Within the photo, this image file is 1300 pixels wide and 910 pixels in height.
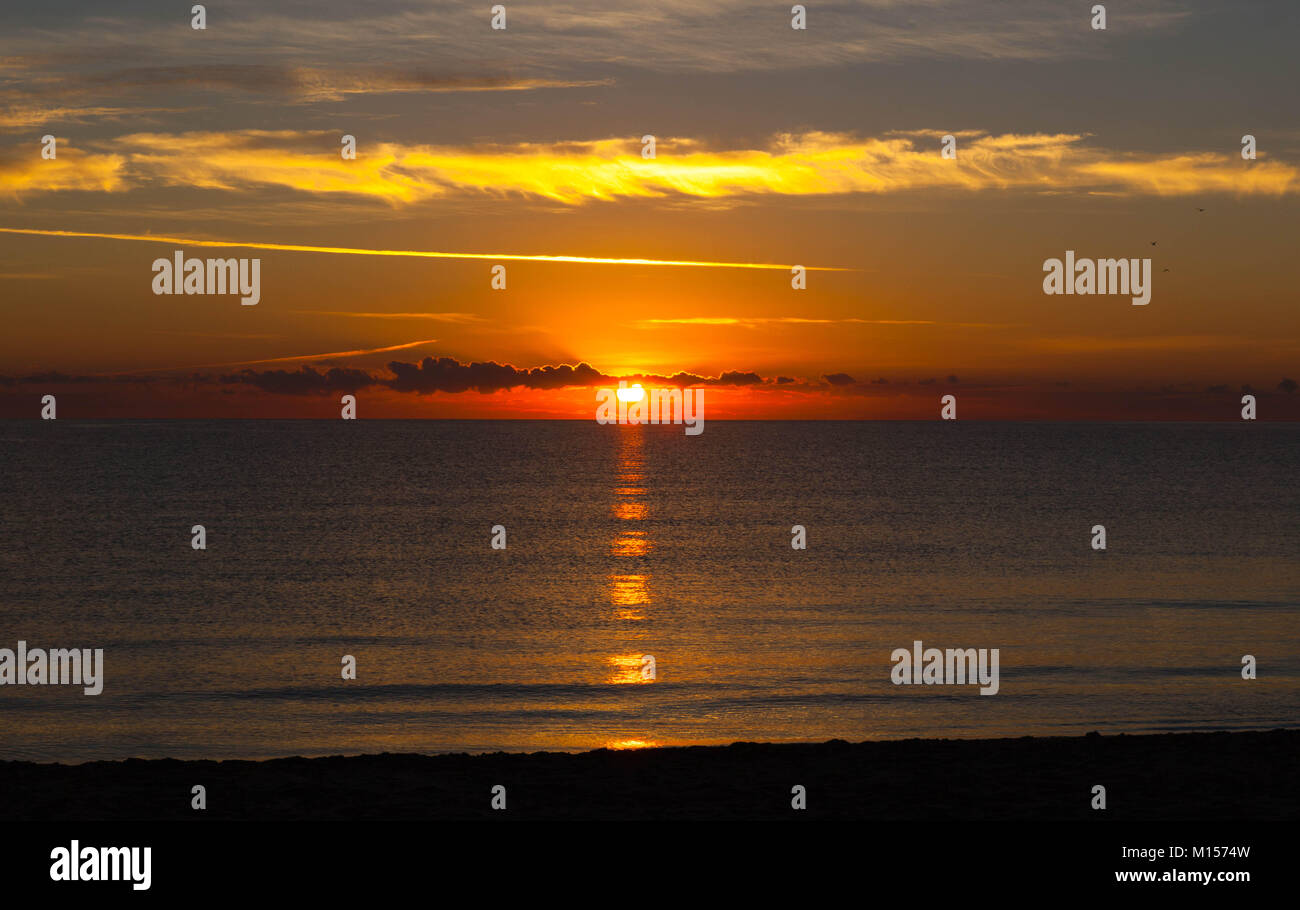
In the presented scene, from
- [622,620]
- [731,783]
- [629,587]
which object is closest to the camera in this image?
[731,783]

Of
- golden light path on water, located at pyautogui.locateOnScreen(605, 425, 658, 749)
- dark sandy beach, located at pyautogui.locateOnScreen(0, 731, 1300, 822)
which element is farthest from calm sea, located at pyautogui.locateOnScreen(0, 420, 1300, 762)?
dark sandy beach, located at pyautogui.locateOnScreen(0, 731, 1300, 822)

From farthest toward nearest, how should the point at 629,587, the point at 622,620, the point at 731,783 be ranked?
the point at 629,587 < the point at 622,620 < the point at 731,783

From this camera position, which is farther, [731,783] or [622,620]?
[622,620]

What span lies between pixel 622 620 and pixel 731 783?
989 inches

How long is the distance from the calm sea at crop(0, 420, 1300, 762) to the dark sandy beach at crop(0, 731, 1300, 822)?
547 centimetres

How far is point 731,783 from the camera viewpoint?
17.2 meters

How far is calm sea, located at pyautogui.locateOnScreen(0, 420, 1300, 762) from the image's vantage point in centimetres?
2620

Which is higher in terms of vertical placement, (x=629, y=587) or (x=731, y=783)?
(x=629, y=587)

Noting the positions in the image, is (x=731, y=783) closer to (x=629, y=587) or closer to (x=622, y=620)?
(x=622, y=620)

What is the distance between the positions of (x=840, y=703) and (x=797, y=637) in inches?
417

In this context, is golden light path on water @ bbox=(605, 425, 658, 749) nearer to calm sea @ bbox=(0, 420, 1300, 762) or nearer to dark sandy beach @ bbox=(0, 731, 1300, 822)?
calm sea @ bbox=(0, 420, 1300, 762)

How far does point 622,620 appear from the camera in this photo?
4225 cm

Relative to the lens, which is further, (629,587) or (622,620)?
(629,587)

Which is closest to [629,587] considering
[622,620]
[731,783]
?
[622,620]
